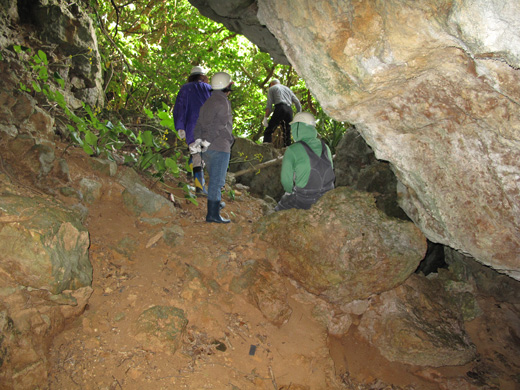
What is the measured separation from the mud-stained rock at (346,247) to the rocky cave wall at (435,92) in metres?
0.57

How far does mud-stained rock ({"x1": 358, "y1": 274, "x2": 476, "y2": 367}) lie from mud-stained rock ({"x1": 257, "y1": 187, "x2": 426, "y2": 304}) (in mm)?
248

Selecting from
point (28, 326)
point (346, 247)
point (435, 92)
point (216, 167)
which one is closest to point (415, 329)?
point (346, 247)

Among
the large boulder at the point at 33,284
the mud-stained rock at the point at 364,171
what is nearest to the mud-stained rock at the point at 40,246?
the large boulder at the point at 33,284

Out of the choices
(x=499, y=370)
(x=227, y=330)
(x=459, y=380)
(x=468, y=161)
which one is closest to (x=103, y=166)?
(x=227, y=330)

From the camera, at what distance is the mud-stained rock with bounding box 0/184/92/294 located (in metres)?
2.29

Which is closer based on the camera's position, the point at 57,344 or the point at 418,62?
the point at 57,344

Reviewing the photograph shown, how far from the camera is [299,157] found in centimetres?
394

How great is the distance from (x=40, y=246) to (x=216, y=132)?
7.37ft

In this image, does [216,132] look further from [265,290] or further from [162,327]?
[162,327]

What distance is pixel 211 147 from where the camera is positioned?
4.02m

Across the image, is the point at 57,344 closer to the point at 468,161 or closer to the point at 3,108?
the point at 3,108

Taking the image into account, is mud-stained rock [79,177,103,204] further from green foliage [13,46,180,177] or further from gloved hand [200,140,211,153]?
gloved hand [200,140,211,153]

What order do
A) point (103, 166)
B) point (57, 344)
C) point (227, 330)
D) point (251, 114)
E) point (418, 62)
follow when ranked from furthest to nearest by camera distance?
point (251, 114)
point (103, 166)
point (227, 330)
point (418, 62)
point (57, 344)

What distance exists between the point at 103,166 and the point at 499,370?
534cm
